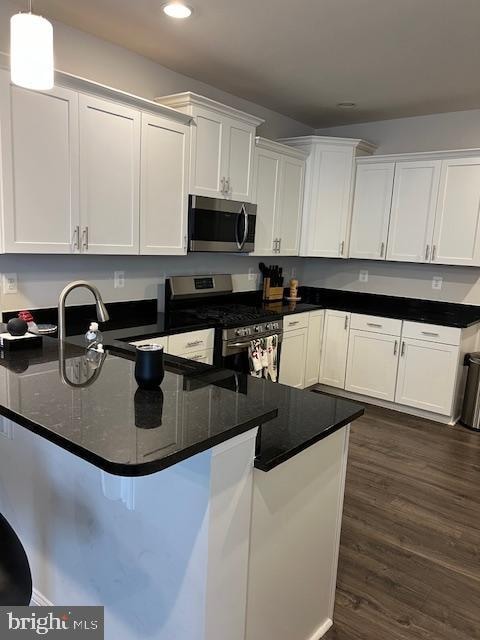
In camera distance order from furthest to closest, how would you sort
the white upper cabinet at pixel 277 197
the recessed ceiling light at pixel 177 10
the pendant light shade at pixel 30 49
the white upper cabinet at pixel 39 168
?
the white upper cabinet at pixel 277 197
the recessed ceiling light at pixel 177 10
the white upper cabinet at pixel 39 168
the pendant light shade at pixel 30 49

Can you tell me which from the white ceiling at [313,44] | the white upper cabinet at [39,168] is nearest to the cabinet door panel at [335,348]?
the white ceiling at [313,44]

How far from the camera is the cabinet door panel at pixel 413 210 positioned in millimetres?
4199

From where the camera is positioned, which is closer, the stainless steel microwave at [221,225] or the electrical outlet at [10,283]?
the electrical outlet at [10,283]

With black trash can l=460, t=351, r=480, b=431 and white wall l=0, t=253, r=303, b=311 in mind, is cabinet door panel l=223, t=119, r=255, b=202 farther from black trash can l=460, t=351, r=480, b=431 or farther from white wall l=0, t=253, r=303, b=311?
black trash can l=460, t=351, r=480, b=431

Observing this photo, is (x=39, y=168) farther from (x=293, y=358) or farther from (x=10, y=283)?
(x=293, y=358)

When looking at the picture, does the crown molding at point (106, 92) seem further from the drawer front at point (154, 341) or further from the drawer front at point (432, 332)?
the drawer front at point (432, 332)

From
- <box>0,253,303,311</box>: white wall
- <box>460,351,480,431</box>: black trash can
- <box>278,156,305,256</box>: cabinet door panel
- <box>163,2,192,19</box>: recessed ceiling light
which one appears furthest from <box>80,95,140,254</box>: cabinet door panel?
<box>460,351,480,431</box>: black trash can

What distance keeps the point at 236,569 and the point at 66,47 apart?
301cm

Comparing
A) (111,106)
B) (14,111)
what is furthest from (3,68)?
(111,106)

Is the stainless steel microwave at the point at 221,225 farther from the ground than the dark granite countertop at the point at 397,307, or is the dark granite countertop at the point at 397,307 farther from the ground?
the stainless steel microwave at the point at 221,225

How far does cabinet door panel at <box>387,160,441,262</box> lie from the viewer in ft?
13.8

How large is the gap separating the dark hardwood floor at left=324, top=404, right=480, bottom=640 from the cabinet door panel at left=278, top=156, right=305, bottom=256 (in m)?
1.88

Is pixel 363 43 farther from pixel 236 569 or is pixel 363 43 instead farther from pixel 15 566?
pixel 15 566

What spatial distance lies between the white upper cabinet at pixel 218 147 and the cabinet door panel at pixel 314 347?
139cm
